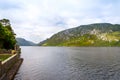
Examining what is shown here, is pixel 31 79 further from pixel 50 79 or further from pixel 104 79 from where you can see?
pixel 104 79

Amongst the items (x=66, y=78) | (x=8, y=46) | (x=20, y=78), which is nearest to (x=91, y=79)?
(x=66, y=78)

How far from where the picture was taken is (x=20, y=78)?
156ft

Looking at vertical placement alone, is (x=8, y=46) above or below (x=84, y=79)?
above

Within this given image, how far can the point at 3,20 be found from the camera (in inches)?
4877

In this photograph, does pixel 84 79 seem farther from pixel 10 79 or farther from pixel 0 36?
pixel 0 36

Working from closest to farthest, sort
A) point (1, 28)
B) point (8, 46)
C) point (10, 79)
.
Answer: point (10, 79)
point (1, 28)
point (8, 46)

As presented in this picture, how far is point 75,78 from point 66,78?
7.81 feet

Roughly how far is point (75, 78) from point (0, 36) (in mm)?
61405

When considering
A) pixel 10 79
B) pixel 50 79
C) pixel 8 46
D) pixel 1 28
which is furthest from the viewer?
pixel 8 46

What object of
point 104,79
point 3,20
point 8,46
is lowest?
point 104,79

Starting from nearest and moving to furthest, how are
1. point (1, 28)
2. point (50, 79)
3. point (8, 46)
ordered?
1. point (50, 79)
2. point (1, 28)
3. point (8, 46)

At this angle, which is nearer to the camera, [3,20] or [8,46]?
[8,46]

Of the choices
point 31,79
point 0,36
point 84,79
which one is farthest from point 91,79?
point 0,36

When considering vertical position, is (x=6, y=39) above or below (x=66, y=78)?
above
